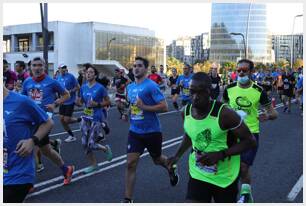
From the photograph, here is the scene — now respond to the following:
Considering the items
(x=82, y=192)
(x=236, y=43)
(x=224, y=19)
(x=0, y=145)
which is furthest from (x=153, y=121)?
(x=236, y=43)

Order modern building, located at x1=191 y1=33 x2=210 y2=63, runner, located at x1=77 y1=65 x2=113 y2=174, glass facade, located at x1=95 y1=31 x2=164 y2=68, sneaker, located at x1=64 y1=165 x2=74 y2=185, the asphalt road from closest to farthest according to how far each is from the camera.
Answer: the asphalt road
sneaker, located at x1=64 y1=165 x2=74 y2=185
runner, located at x1=77 y1=65 x2=113 y2=174
glass facade, located at x1=95 y1=31 x2=164 y2=68
modern building, located at x1=191 y1=33 x2=210 y2=63

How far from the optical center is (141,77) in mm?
6113

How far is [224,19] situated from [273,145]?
87469mm

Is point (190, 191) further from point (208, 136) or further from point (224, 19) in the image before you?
point (224, 19)

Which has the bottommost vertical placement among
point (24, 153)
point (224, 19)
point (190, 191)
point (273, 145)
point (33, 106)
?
point (273, 145)

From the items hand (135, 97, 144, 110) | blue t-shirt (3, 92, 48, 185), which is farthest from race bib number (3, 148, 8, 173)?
hand (135, 97, 144, 110)

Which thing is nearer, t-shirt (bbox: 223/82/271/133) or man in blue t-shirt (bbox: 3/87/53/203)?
man in blue t-shirt (bbox: 3/87/53/203)

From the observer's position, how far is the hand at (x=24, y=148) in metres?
3.71

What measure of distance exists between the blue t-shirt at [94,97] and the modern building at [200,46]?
417ft

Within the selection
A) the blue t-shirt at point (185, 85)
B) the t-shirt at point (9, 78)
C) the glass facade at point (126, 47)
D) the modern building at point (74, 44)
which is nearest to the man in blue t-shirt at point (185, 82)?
the blue t-shirt at point (185, 85)

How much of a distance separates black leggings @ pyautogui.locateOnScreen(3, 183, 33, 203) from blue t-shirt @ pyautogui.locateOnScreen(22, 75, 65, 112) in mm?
3834

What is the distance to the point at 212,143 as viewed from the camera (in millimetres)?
3836

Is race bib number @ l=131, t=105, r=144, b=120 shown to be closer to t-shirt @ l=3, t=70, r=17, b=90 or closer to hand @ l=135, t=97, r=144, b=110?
hand @ l=135, t=97, r=144, b=110

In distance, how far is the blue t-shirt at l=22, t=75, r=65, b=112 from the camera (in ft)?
25.0
